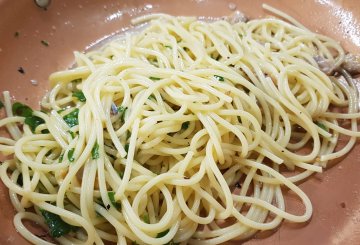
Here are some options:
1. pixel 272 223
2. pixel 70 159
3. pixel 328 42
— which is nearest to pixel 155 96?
pixel 70 159

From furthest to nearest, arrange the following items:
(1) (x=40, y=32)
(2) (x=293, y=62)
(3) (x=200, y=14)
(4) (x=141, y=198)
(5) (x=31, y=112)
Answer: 1. (3) (x=200, y=14)
2. (1) (x=40, y=32)
3. (2) (x=293, y=62)
4. (5) (x=31, y=112)
5. (4) (x=141, y=198)

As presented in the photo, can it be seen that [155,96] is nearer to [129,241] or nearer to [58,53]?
[129,241]

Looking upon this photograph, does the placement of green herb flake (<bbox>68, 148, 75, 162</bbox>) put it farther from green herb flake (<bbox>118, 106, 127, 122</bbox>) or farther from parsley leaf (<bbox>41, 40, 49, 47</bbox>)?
parsley leaf (<bbox>41, 40, 49, 47</bbox>)

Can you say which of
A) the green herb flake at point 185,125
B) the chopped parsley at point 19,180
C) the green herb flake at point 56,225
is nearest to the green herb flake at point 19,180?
→ the chopped parsley at point 19,180

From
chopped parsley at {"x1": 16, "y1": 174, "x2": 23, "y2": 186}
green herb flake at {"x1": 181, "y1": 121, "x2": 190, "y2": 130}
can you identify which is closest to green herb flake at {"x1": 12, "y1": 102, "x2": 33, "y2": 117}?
chopped parsley at {"x1": 16, "y1": 174, "x2": 23, "y2": 186}

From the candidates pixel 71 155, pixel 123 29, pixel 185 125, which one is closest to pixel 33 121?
pixel 71 155

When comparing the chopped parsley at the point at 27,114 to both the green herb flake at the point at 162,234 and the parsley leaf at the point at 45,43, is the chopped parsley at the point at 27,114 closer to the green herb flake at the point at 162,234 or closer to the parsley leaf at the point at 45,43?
the parsley leaf at the point at 45,43
